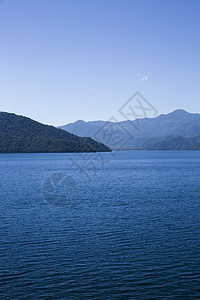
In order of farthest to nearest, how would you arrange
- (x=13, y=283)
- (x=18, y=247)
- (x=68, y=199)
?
1. (x=68, y=199)
2. (x=18, y=247)
3. (x=13, y=283)

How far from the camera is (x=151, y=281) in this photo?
22.4m

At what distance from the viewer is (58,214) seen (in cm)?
4325

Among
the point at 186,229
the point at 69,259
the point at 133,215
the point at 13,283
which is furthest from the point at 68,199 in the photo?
the point at 13,283

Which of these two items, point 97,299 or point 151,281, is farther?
point 151,281

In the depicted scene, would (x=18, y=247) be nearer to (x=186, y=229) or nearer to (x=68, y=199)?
(x=186, y=229)

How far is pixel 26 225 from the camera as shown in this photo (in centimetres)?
3659

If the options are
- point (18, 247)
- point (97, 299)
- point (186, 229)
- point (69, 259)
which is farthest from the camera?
point (186, 229)

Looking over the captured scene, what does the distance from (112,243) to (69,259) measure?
5453 mm

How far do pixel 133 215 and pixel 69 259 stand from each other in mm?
17032

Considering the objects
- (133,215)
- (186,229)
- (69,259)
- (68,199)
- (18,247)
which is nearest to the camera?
(69,259)

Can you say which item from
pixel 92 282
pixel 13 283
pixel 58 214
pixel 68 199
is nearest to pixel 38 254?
pixel 13 283

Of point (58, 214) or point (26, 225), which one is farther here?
point (58, 214)

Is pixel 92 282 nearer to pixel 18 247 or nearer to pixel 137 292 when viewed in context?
pixel 137 292

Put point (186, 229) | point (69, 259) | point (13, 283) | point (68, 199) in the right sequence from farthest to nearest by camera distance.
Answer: point (68, 199) → point (186, 229) → point (69, 259) → point (13, 283)
